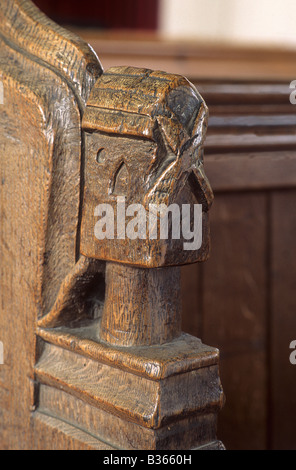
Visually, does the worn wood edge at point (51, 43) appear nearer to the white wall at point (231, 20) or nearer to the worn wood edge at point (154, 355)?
the worn wood edge at point (154, 355)

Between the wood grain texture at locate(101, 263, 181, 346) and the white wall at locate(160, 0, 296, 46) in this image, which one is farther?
the white wall at locate(160, 0, 296, 46)

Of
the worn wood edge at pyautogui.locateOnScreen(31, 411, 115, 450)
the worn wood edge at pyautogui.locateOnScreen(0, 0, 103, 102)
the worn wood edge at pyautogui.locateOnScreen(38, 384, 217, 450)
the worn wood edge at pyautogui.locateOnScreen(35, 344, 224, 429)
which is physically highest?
the worn wood edge at pyautogui.locateOnScreen(0, 0, 103, 102)

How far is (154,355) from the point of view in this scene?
52 cm

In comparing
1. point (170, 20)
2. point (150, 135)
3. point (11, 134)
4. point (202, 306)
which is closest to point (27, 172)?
point (11, 134)

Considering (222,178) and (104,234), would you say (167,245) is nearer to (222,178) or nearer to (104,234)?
(104,234)

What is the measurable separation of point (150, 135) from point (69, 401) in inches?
9.3

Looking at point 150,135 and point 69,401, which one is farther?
point 69,401

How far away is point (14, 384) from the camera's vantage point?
2.10 feet

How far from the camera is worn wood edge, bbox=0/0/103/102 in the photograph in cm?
56

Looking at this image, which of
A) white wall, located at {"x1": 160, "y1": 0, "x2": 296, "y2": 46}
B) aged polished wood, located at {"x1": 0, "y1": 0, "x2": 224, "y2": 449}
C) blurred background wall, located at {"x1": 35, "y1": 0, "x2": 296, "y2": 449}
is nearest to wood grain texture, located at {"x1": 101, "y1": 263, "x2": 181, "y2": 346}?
aged polished wood, located at {"x1": 0, "y1": 0, "x2": 224, "y2": 449}

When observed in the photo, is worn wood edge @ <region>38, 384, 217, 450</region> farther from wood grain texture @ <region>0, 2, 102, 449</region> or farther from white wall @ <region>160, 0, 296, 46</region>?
white wall @ <region>160, 0, 296, 46</region>

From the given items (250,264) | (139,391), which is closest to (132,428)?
(139,391)

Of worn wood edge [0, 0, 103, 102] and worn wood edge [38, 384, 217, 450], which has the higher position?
worn wood edge [0, 0, 103, 102]

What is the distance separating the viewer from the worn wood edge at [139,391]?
19.8 inches
